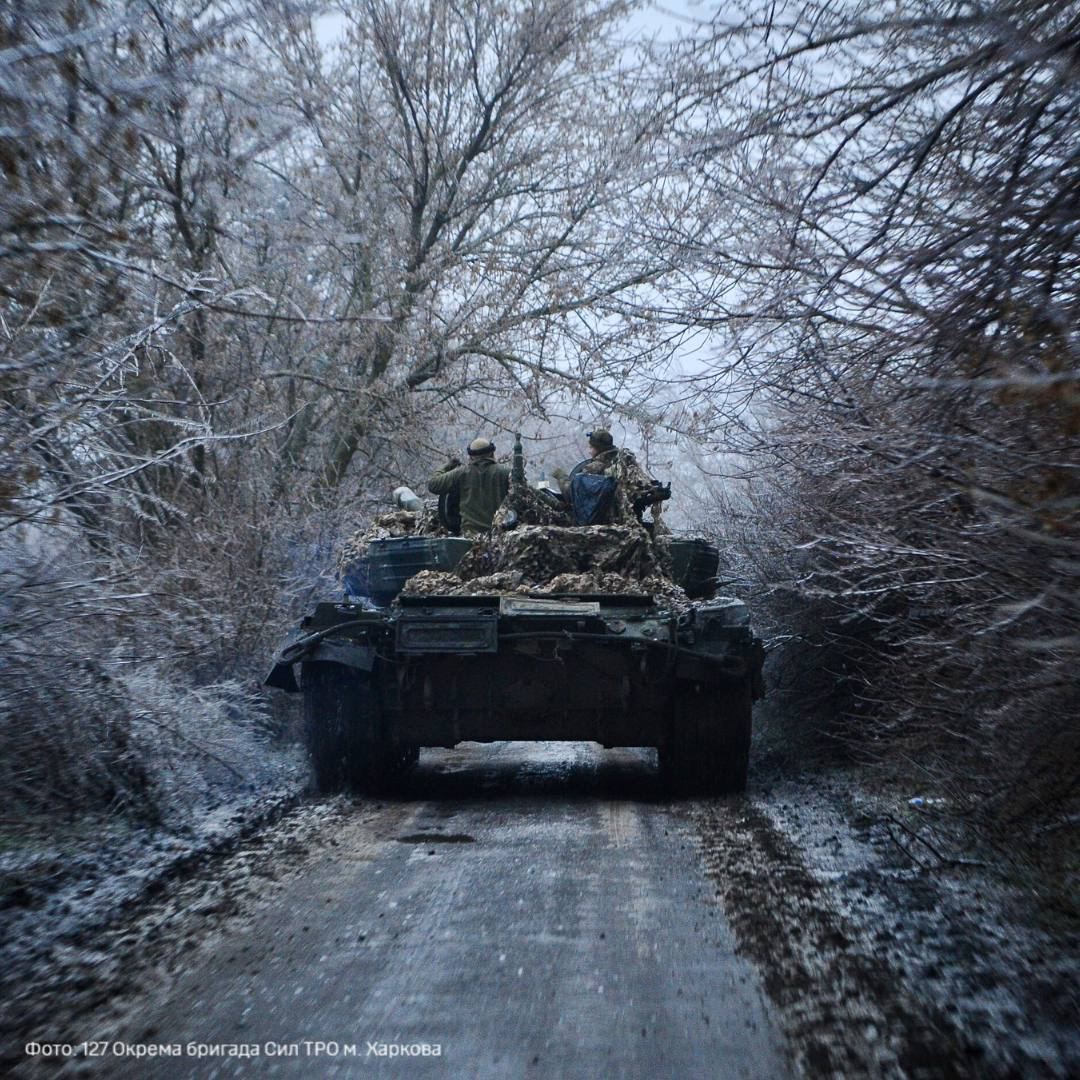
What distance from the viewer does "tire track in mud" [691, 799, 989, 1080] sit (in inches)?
160

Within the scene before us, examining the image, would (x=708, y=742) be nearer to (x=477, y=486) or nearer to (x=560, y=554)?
(x=560, y=554)

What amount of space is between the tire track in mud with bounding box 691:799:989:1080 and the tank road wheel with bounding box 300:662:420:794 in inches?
119

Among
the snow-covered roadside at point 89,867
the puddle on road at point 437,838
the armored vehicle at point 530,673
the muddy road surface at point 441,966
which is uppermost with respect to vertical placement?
the armored vehicle at point 530,673

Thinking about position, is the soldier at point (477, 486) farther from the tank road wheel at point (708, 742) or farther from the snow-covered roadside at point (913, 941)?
the snow-covered roadside at point (913, 941)

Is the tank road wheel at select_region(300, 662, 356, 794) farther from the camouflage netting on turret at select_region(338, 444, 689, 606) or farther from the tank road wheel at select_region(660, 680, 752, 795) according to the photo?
the tank road wheel at select_region(660, 680, 752, 795)

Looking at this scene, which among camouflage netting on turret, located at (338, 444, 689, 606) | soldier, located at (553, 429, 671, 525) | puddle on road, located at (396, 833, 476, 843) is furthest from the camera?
soldier, located at (553, 429, 671, 525)

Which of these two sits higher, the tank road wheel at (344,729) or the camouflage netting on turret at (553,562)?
the camouflage netting on turret at (553,562)

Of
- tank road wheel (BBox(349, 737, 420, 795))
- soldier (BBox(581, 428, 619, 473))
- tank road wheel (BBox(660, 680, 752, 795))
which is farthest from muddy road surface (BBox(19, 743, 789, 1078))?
soldier (BBox(581, 428, 619, 473))

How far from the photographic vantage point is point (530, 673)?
30.2 ft

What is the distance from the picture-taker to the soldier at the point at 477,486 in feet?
36.4

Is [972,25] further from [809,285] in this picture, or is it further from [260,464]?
[260,464]

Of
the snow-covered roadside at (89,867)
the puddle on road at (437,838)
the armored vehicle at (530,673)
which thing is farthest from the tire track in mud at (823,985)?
the snow-covered roadside at (89,867)

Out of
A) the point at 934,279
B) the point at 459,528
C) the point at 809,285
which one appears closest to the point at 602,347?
the point at 459,528

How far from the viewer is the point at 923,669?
24.8 ft
